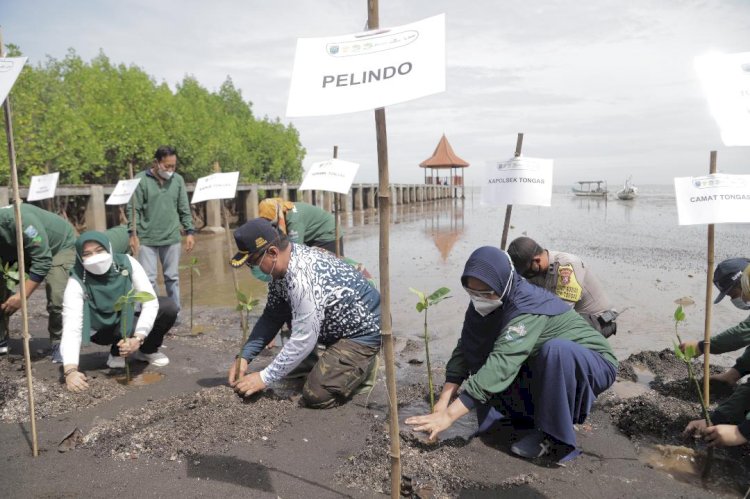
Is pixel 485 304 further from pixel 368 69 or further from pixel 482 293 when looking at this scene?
pixel 368 69

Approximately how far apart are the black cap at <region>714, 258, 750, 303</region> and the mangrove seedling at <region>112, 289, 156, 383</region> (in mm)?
3839

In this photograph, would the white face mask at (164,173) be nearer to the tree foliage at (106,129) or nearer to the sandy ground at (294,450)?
the sandy ground at (294,450)

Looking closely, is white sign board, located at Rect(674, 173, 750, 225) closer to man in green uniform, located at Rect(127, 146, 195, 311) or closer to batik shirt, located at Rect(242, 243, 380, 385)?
batik shirt, located at Rect(242, 243, 380, 385)

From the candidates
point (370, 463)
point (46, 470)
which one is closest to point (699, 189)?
point (370, 463)

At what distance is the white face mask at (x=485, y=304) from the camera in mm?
2818

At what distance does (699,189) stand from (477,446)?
6.16ft

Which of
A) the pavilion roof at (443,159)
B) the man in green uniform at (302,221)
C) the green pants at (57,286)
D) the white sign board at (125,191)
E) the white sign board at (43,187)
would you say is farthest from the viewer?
the pavilion roof at (443,159)

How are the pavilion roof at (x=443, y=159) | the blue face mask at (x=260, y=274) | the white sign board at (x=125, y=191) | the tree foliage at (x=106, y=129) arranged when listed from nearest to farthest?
the blue face mask at (x=260, y=274) → the white sign board at (x=125, y=191) → the tree foliage at (x=106, y=129) → the pavilion roof at (x=443, y=159)

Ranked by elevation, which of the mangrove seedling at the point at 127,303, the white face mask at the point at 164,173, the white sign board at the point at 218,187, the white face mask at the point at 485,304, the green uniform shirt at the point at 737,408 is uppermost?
the white face mask at the point at 164,173

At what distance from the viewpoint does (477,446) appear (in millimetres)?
2998

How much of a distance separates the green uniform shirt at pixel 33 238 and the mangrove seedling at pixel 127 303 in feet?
2.78

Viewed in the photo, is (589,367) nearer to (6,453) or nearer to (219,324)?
(6,453)

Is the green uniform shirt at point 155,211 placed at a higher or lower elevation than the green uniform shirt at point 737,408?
higher

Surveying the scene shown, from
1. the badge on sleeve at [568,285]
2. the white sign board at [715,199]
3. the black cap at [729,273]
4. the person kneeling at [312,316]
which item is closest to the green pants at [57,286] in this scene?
the person kneeling at [312,316]
